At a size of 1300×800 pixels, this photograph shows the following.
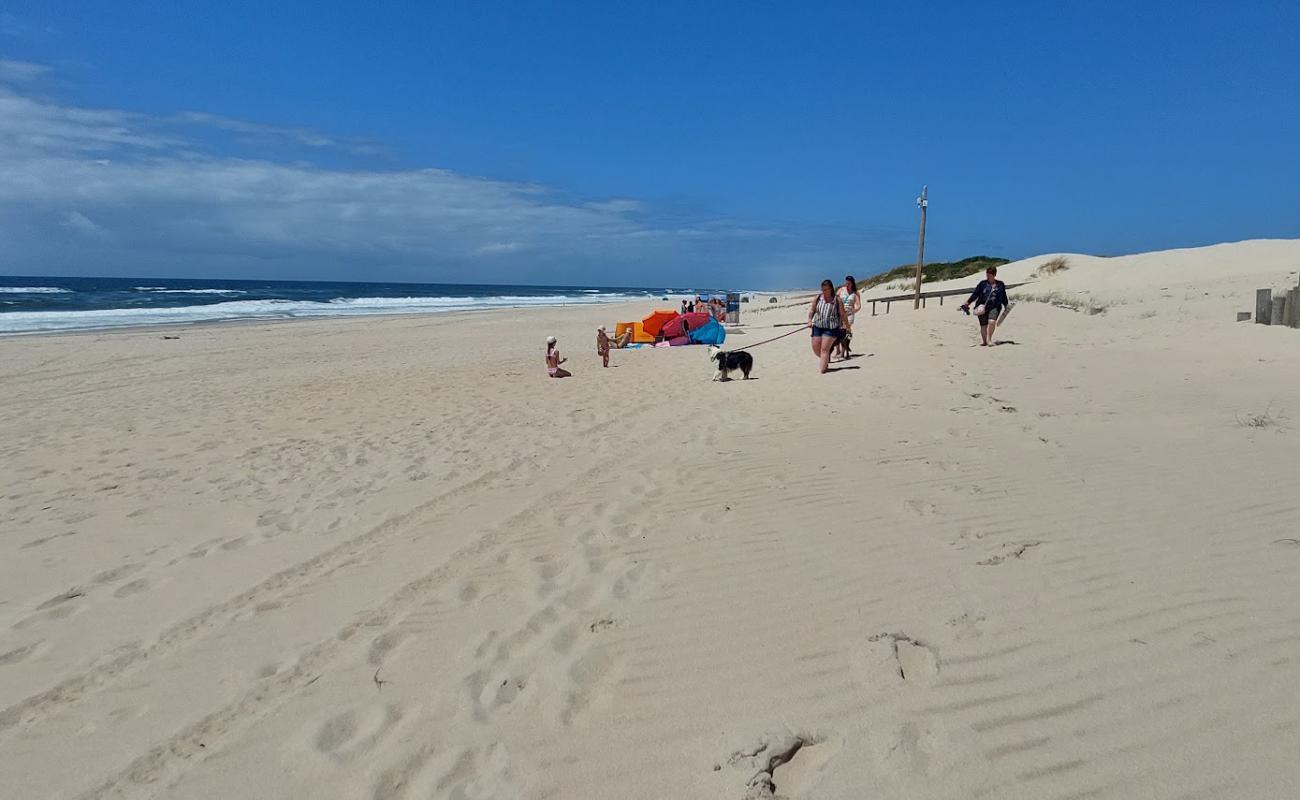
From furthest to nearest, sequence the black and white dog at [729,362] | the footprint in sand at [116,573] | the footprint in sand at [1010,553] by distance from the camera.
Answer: the black and white dog at [729,362]
the footprint in sand at [116,573]
the footprint in sand at [1010,553]

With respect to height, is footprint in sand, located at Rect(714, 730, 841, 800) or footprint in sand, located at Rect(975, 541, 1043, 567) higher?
footprint in sand, located at Rect(975, 541, 1043, 567)

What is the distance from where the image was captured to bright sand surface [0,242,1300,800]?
2279mm

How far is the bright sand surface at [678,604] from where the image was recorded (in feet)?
7.48

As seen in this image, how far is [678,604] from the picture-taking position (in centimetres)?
334

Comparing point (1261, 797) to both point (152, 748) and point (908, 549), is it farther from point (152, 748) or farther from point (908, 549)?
point (152, 748)

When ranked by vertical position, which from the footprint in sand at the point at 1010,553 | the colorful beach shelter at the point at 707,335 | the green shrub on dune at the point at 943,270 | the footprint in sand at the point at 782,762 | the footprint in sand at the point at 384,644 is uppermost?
the green shrub on dune at the point at 943,270

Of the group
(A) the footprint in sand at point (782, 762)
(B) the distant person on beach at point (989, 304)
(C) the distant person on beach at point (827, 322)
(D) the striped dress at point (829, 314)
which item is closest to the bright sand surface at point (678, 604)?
(A) the footprint in sand at point (782, 762)

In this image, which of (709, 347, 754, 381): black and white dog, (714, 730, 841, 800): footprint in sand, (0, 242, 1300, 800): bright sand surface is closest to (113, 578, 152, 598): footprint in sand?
(0, 242, 1300, 800): bright sand surface

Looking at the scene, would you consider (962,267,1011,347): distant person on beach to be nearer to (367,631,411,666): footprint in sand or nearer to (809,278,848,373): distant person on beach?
(809,278,848,373): distant person on beach

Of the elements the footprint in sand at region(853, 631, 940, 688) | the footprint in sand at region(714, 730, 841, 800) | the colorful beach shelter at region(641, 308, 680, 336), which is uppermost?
the colorful beach shelter at region(641, 308, 680, 336)

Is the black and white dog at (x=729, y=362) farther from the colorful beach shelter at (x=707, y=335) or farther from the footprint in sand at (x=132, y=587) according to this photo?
the footprint in sand at (x=132, y=587)

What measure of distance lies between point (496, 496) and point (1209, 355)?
1045cm

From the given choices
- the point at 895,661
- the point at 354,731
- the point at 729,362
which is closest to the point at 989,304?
the point at 729,362

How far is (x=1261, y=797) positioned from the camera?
1896mm
